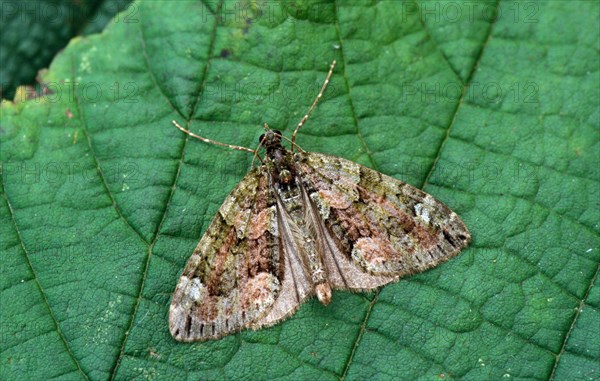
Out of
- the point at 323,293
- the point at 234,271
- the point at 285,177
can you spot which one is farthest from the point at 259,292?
the point at 285,177

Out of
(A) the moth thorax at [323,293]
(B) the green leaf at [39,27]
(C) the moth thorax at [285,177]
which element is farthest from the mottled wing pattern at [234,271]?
(B) the green leaf at [39,27]

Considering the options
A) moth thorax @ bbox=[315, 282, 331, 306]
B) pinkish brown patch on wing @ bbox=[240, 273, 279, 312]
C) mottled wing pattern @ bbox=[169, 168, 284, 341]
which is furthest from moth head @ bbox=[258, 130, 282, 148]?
moth thorax @ bbox=[315, 282, 331, 306]

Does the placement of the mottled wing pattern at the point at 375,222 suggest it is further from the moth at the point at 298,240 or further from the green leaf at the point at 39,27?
the green leaf at the point at 39,27

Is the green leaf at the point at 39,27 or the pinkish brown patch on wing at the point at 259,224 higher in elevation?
the green leaf at the point at 39,27

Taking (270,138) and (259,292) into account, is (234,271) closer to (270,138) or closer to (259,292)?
(259,292)

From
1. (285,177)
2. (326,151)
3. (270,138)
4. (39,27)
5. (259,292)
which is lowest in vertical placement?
(259,292)

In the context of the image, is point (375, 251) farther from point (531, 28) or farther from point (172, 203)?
point (531, 28)
